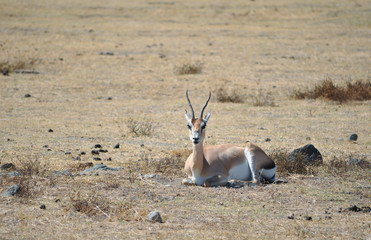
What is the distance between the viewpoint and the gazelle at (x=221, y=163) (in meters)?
8.15

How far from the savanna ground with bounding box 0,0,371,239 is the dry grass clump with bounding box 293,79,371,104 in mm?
368

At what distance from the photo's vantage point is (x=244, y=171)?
341 inches

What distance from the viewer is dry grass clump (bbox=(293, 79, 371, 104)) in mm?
16781

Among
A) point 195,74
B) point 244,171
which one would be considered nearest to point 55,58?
point 195,74

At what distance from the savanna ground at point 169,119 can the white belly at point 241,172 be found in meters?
0.56

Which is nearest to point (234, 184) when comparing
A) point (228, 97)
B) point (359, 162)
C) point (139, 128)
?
point (359, 162)

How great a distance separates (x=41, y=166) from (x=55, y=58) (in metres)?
15.9

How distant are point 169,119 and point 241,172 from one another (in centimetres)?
634

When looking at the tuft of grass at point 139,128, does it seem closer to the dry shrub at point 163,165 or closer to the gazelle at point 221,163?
the dry shrub at point 163,165

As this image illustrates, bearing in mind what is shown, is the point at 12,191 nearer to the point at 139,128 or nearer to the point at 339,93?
the point at 139,128

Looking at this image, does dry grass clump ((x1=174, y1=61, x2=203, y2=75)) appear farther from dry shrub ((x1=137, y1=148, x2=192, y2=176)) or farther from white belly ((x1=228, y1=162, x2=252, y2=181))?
white belly ((x1=228, y1=162, x2=252, y2=181))

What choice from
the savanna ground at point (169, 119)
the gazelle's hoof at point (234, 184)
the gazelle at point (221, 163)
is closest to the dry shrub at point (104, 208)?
the savanna ground at point (169, 119)

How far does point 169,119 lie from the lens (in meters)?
14.8

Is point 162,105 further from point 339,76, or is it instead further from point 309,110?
point 339,76
